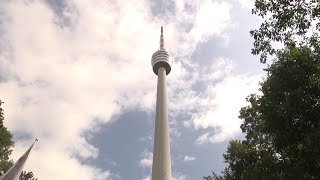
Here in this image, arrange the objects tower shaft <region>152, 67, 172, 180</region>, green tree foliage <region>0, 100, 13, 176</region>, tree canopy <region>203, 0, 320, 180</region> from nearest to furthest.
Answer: tree canopy <region>203, 0, 320, 180</region> → green tree foliage <region>0, 100, 13, 176</region> → tower shaft <region>152, 67, 172, 180</region>

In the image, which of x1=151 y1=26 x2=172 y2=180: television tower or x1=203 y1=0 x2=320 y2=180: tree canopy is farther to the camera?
x1=151 y1=26 x2=172 y2=180: television tower

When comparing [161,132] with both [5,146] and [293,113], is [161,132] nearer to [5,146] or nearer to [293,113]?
[5,146]

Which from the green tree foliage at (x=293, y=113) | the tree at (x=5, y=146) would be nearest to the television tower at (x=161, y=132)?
the tree at (x=5, y=146)

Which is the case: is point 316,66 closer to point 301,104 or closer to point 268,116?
point 301,104

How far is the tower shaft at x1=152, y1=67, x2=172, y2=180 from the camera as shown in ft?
261

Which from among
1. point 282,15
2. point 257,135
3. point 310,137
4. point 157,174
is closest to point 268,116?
point 310,137

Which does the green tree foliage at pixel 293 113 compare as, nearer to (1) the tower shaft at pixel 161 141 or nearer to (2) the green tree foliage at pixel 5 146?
(2) the green tree foliage at pixel 5 146

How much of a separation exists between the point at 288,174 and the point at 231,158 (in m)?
9.32

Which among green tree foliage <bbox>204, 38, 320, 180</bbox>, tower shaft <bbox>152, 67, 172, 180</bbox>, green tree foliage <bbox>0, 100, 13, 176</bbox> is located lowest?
green tree foliage <bbox>204, 38, 320, 180</bbox>

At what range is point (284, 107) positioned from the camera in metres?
24.2

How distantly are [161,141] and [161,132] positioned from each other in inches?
97.5

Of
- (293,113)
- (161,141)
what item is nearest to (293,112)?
(293,113)

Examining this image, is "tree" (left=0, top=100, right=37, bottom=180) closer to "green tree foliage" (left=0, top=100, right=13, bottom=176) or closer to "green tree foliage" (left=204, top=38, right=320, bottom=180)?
"green tree foliage" (left=0, top=100, right=13, bottom=176)

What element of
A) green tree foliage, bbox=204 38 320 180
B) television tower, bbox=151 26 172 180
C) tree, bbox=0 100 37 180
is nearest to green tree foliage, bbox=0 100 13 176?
tree, bbox=0 100 37 180
